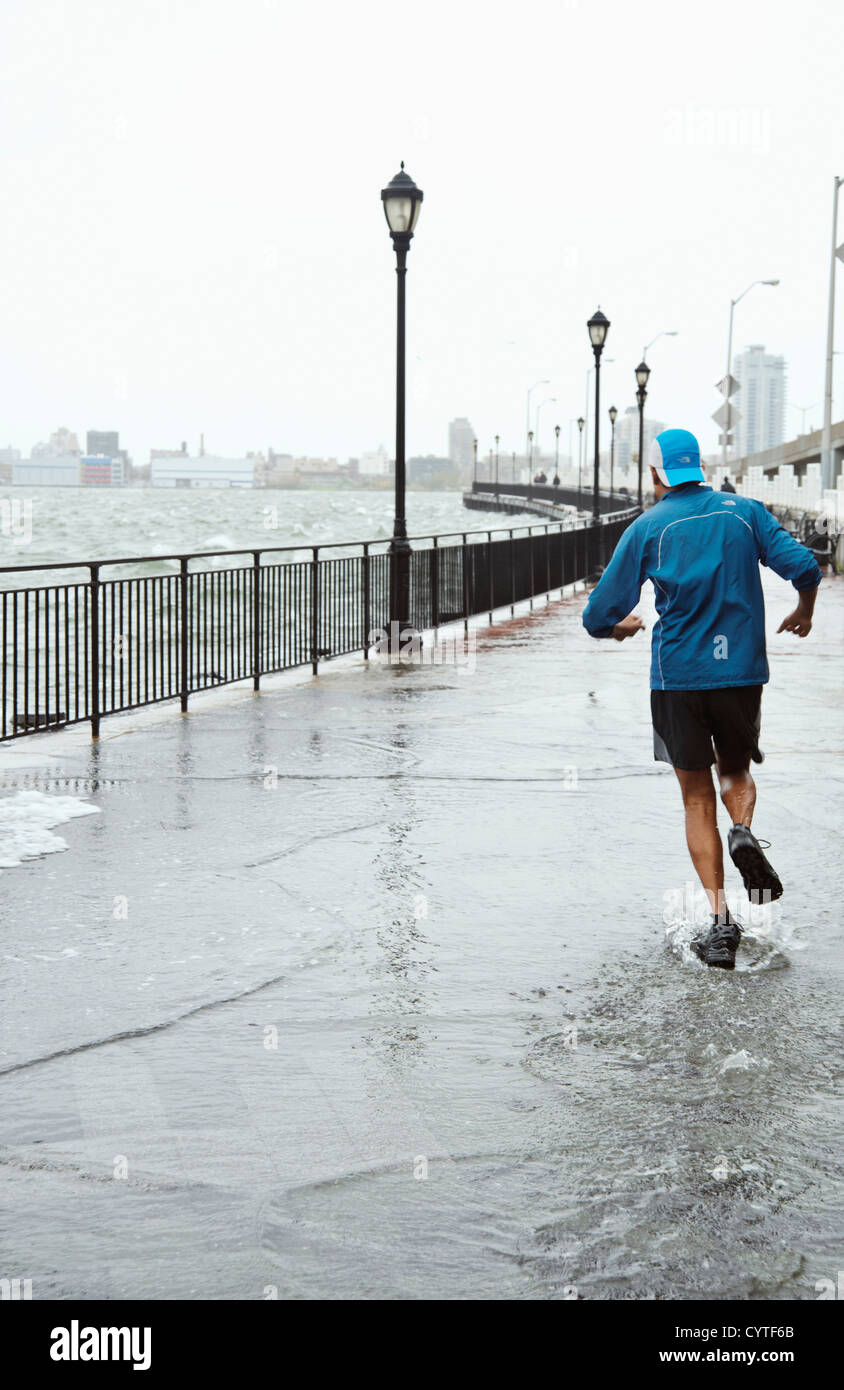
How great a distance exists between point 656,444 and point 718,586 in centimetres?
69

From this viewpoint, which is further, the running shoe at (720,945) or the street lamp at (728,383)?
the street lamp at (728,383)

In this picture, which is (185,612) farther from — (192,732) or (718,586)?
(718,586)

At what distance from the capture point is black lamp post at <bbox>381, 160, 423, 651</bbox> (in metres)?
19.0

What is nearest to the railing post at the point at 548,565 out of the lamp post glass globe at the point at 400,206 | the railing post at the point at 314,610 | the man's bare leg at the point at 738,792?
the lamp post glass globe at the point at 400,206

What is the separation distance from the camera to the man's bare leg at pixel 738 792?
21.1 ft

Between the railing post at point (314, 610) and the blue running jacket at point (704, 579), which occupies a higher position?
the blue running jacket at point (704, 579)

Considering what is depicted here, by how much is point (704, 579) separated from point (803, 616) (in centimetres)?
57

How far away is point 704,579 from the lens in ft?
20.1

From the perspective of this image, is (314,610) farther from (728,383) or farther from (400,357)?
(728,383)

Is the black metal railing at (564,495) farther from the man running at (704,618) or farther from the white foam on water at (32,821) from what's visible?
the man running at (704,618)

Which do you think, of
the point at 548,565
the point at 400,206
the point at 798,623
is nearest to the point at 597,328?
the point at 548,565

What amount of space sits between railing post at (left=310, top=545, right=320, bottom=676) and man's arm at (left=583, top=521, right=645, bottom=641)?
1038 centimetres

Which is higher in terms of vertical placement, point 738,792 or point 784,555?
point 784,555

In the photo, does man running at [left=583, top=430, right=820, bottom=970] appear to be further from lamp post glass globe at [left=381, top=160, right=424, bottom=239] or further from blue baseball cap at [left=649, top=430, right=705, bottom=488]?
lamp post glass globe at [left=381, top=160, right=424, bottom=239]
